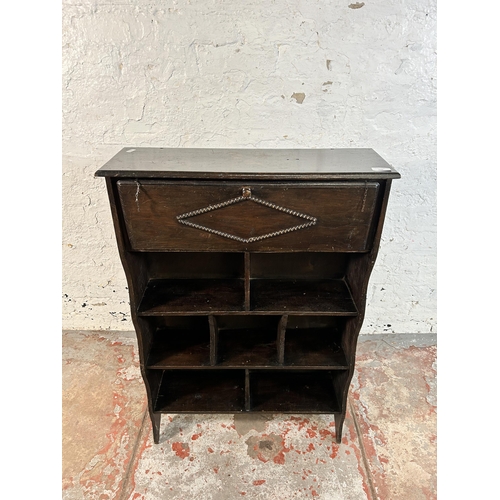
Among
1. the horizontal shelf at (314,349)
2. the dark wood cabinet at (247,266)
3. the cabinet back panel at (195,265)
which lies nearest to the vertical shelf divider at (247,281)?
the dark wood cabinet at (247,266)

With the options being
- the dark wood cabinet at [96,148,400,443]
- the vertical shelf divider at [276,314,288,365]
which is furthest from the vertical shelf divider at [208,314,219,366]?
the vertical shelf divider at [276,314,288,365]

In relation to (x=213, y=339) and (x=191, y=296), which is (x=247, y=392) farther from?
(x=191, y=296)

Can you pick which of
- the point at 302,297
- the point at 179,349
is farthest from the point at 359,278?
the point at 179,349

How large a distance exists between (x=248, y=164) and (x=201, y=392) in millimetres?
1232

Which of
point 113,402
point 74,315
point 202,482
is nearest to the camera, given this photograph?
point 202,482

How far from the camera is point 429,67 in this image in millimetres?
2049

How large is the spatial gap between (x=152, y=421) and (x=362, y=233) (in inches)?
54.3

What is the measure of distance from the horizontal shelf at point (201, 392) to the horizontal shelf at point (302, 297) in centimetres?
60

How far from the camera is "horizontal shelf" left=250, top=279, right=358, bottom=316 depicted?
6.05ft

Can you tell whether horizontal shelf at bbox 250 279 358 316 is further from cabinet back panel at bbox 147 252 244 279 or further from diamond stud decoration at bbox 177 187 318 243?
diamond stud decoration at bbox 177 187 318 243

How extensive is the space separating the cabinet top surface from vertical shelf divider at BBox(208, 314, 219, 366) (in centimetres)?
66

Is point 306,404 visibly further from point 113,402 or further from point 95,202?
Result: point 95,202

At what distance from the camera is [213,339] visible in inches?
75.0

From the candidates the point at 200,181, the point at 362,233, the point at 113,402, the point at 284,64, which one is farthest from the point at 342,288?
the point at 113,402
